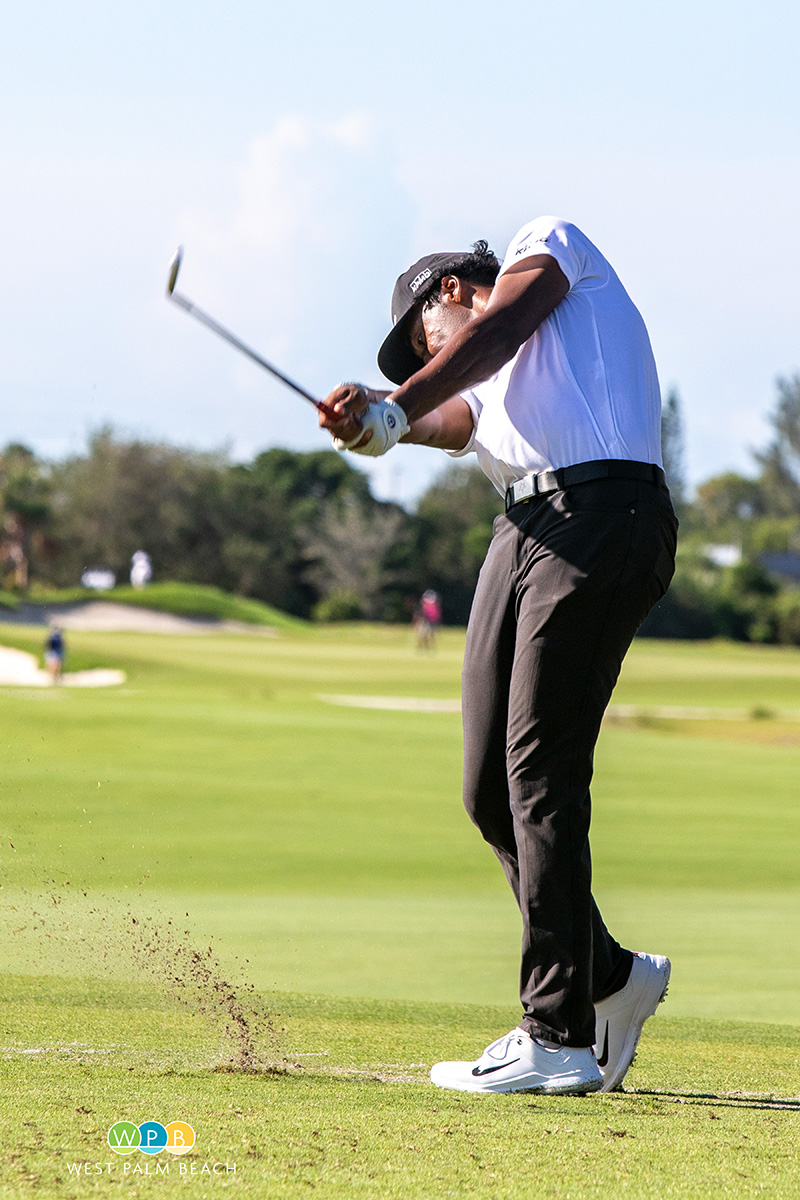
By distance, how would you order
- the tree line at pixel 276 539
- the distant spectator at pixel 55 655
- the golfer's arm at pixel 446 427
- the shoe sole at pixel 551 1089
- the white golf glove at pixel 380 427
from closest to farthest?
the white golf glove at pixel 380 427 < the shoe sole at pixel 551 1089 < the golfer's arm at pixel 446 427 < the distant spectator at pixel 55 655 < the tree line at pixel 276 539

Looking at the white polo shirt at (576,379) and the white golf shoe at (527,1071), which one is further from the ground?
the white polo shirt at (576,379)

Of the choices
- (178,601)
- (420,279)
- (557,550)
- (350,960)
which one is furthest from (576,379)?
(178,601)

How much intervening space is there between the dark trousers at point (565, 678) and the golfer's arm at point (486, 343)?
0.31 m

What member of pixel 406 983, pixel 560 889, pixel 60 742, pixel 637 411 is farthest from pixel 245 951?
pixel 60 742

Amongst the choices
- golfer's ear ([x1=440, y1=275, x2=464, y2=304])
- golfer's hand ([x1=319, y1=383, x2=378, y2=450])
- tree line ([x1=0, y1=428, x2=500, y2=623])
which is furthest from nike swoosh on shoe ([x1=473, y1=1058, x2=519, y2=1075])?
tree line ([x1=0, y1=428, x2=500, y2=623])

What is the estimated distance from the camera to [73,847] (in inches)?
336

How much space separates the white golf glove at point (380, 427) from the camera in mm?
2738

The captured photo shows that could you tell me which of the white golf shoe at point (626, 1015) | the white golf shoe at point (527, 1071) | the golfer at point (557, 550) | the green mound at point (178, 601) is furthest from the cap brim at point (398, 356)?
the green mound at point (178, 601)

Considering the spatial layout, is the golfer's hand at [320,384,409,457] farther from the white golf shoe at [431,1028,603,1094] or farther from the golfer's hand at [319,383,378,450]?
the white golf shoe at [431,1028,603,1094]

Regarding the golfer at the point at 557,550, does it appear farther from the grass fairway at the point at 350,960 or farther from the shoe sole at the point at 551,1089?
the grass fairway at the point at 350,960

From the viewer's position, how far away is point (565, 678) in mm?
2885

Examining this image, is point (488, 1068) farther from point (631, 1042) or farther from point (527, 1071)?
point (631, 1042)

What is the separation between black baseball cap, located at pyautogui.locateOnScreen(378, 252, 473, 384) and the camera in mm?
3285

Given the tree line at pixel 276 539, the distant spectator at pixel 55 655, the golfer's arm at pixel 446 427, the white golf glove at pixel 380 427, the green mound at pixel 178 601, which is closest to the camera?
the white golf glove at pixel 380 427
